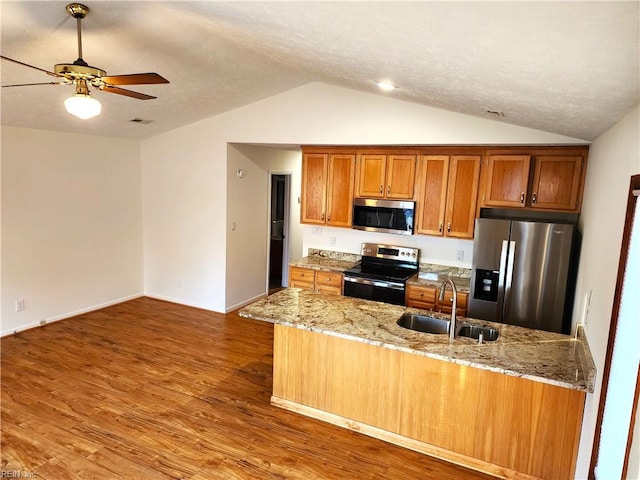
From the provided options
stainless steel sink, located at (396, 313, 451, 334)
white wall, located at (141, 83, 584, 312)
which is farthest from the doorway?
stainless steel sink, located at (396, 313, 451, 334)

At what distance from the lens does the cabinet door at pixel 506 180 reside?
13.3 feet

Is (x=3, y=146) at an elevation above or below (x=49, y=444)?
above

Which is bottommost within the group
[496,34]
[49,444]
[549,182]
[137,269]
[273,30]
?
[49,444]

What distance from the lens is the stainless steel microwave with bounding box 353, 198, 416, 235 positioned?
465cm

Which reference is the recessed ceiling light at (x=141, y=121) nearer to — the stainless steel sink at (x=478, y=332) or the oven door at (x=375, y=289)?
the oven door at (x=375, y=289)


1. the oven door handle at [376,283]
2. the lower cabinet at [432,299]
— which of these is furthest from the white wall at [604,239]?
the oven door handle at [376,283]

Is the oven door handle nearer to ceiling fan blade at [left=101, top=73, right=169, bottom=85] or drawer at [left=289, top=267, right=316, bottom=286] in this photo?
drawer at [left=289, top=267, right=316, bottom=286]

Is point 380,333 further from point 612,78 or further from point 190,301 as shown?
point 190,301

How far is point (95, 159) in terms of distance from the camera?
5527 mm

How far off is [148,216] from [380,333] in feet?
15.6

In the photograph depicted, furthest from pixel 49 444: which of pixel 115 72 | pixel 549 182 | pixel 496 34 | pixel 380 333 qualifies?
pixel 549 182

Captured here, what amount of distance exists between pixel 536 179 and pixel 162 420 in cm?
404

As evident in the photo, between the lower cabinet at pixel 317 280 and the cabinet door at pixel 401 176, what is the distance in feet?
3.83

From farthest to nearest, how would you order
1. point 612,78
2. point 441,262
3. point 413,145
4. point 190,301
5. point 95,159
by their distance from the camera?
1. point 190,301
2. point 95,159
3. point 441,262
4. point 413,145
5. point 612,78
